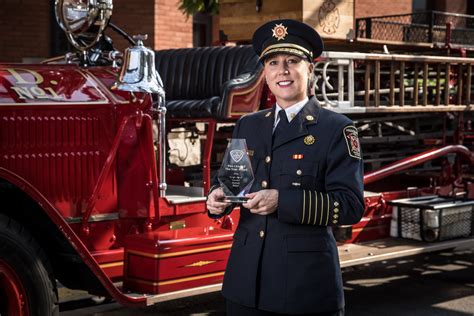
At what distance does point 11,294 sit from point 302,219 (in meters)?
1.93

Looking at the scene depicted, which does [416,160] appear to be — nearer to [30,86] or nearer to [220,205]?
[30,86]

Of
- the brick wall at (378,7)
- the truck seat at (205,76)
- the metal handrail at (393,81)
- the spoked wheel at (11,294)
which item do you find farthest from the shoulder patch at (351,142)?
the brick wall at (378,7)

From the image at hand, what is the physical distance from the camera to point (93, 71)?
16.4 feet

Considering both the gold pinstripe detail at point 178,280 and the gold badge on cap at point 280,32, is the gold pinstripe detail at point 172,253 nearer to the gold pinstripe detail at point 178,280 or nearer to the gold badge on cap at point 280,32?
the gold pinstripe detail at point 178,280

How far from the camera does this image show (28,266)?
4.22m

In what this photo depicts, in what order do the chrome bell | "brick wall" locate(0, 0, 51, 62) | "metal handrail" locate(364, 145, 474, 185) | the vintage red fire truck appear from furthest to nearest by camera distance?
1. "brick wall" locate(0, 0, 51, 62)
2. "metal handrail" locate(364, 145, 474, 185)
3. the chrome bell
4. the vintage red fire truck

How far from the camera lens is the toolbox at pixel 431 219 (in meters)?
6.18

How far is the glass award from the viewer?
284 centimetres

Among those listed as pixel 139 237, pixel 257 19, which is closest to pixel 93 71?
pixel 139 237

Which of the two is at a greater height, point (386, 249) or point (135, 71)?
point (135, 71)

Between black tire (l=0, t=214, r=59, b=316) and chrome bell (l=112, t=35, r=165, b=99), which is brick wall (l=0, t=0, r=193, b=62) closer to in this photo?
chrome bell (l=112, t=35, r=165, b=99)

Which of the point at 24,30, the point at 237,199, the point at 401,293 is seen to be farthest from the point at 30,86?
the point at 24,30

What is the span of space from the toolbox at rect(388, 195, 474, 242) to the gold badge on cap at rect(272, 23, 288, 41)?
11.4 ft

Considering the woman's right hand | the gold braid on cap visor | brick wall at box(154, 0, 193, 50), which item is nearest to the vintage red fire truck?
the woman's right hand
